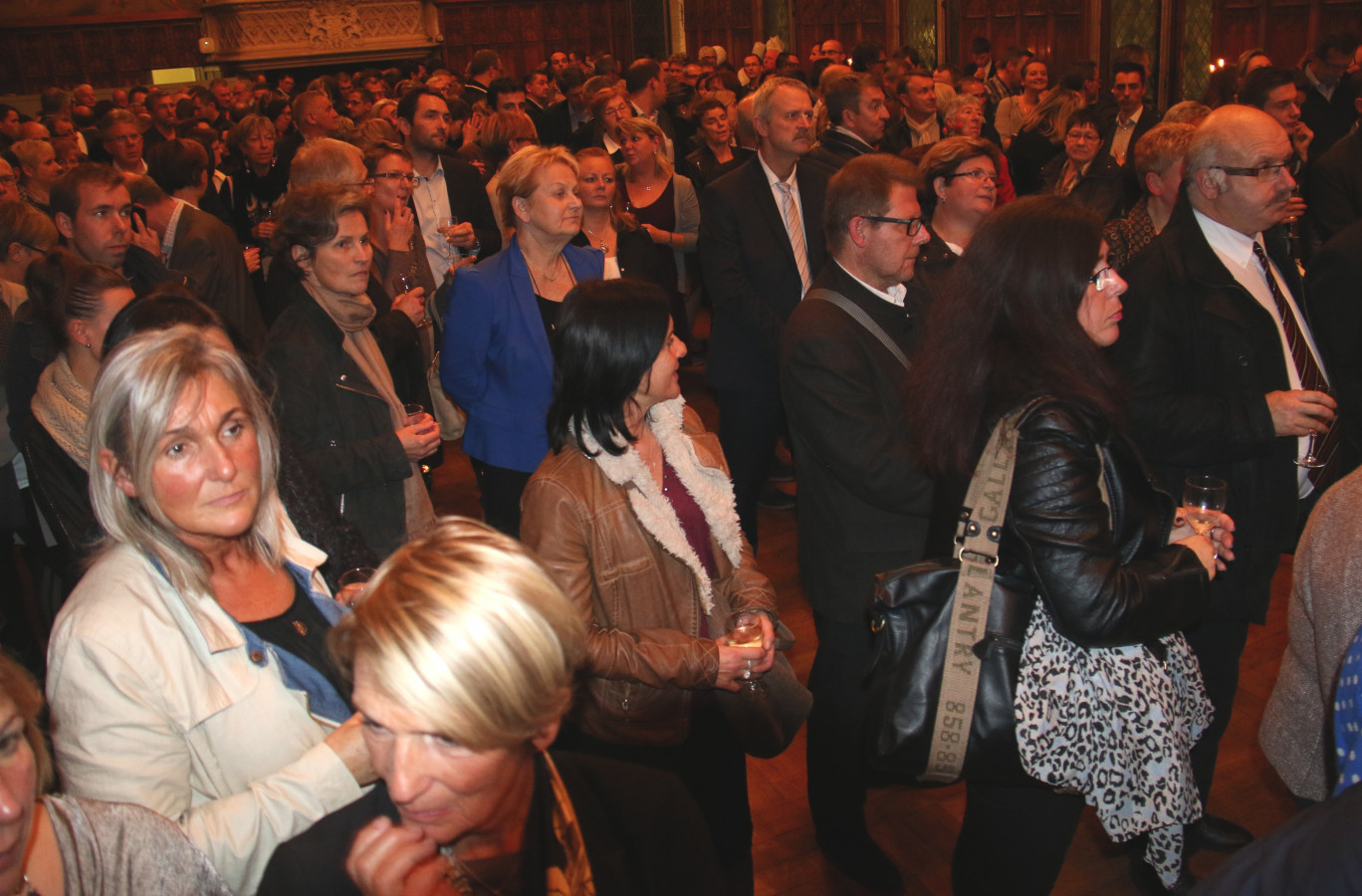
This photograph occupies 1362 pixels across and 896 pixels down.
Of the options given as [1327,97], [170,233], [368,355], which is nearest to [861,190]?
[368,355]

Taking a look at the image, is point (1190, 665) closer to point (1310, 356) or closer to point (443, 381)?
point (1310, 356)

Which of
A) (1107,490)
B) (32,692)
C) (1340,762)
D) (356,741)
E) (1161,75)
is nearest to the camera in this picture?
(32,692)

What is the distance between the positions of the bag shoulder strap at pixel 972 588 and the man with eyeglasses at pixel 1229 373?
90cm

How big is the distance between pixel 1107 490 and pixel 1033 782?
0.56m

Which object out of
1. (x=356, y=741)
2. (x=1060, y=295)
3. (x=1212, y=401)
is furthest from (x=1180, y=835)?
(x=356, y=741)

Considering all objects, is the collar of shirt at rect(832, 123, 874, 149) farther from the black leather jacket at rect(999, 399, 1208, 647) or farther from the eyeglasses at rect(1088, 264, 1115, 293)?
the black leather jacket at rect(999, 399, 1208, 647)

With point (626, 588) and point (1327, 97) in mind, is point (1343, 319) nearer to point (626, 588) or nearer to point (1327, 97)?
point (626, 588)

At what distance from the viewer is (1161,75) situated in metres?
12.6

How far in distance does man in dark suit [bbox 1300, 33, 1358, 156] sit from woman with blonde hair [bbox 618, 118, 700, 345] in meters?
4.54

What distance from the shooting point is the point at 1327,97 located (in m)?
7.21

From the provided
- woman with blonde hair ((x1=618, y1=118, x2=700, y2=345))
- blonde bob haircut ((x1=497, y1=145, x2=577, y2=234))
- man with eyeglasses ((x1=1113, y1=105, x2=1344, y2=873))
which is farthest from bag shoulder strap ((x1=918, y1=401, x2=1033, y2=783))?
woman with blonde hair ((x1=618, y1=118, x2=700, y2=345))

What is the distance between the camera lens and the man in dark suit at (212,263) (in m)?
4.34

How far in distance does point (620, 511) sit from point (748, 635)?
14.3 inches

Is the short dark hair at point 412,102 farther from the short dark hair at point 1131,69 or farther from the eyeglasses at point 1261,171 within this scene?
the short dark hair at point 1131,69
